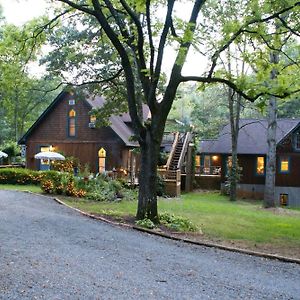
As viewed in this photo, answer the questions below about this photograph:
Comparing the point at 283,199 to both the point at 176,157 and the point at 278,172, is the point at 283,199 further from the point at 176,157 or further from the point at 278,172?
the point at 176,157

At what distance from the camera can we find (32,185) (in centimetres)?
2383

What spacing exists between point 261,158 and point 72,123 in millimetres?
14702

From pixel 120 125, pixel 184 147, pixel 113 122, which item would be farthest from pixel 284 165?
pixel 113 122

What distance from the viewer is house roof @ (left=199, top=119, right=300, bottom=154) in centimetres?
2962

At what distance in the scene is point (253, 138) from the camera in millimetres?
31266

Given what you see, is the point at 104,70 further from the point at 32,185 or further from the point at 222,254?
the point at 222,254

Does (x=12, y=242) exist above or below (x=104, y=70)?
below

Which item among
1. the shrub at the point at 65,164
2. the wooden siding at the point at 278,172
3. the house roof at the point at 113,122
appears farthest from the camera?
the house roof at the point at 113,122

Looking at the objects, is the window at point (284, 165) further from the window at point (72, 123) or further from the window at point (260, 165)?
the window at point (72, 123)

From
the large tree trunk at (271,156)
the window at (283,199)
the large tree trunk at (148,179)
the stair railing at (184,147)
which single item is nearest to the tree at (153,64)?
the large tree trunk at (148,179)

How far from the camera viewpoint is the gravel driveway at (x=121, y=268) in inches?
224

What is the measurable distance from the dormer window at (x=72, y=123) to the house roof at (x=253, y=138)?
1044 cm

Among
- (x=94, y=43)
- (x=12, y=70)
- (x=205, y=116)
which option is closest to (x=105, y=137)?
(x=94, y=43)

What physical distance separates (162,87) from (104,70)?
336 centimetres
